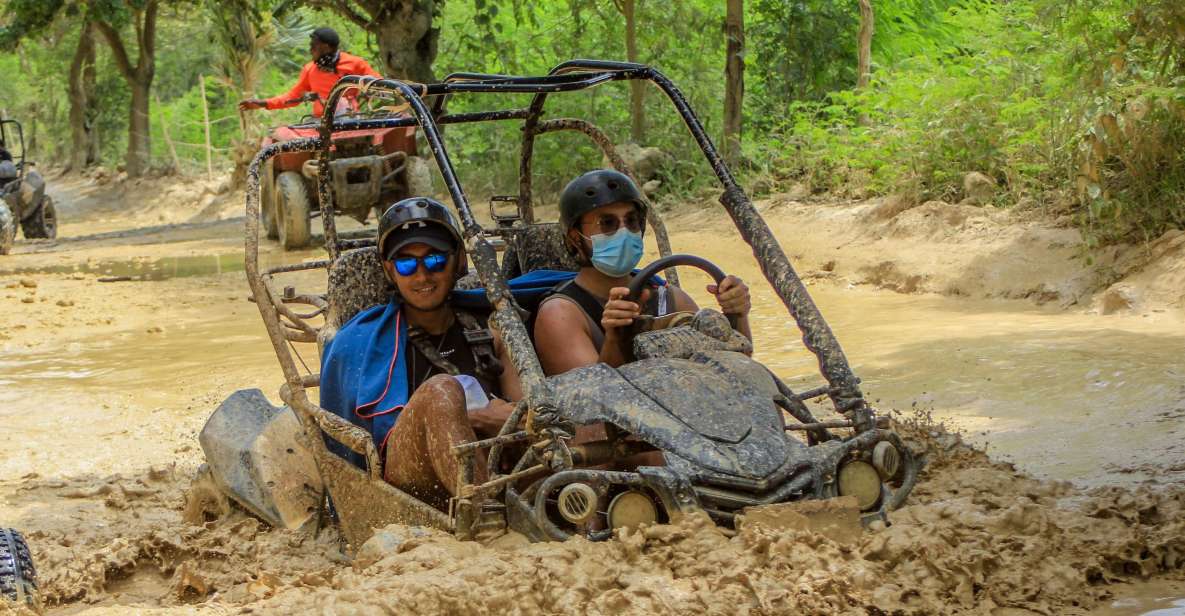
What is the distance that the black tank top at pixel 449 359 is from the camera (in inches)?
170

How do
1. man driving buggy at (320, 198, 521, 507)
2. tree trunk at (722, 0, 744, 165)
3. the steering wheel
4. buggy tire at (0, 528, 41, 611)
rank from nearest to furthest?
buggy tire at (0, 528, 41, 611) < the steering wheel < man driving buggy at (320, 198, 521, 507) < tree trunk at (722, 0, 744, 165)

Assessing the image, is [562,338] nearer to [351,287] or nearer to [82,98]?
[351,287]

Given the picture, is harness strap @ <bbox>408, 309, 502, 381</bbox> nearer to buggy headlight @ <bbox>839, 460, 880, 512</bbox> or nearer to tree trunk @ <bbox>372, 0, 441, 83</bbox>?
buggy headlight @ <bbox>839, 460, 880, 512</bbox>

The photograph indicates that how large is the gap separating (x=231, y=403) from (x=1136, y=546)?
3.36 meters

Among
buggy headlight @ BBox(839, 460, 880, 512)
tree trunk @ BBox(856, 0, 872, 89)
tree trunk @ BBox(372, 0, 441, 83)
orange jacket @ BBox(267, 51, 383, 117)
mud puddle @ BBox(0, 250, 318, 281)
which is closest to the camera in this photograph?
buggy headlight @ BBox(839, 460, 880, 512)

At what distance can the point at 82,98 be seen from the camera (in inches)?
1407

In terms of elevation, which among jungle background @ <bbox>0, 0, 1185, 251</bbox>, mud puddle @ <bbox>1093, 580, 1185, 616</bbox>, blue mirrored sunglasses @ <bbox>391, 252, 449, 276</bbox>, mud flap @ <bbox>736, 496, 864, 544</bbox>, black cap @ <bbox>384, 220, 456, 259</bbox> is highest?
jungle background @ <bbox>0, 0, 1185, 251</bbox>

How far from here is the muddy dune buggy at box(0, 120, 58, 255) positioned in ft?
52.3

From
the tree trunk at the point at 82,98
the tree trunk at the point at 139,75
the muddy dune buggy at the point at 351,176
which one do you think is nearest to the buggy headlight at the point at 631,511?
the muddy dune buggy at the point at 351,176

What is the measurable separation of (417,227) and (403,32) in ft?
37.2

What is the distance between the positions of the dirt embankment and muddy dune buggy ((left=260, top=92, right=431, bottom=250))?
345cm

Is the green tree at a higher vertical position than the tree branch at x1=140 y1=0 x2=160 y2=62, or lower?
lower

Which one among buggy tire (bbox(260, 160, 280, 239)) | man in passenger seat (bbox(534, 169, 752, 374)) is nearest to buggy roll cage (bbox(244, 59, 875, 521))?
man in passenger seat (bbox(534, 169, 752, 374))

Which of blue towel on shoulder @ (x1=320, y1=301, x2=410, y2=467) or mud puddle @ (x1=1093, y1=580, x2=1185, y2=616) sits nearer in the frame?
mud puddle @ (x1=1093, y1=580, x2=1185, y2=616)
